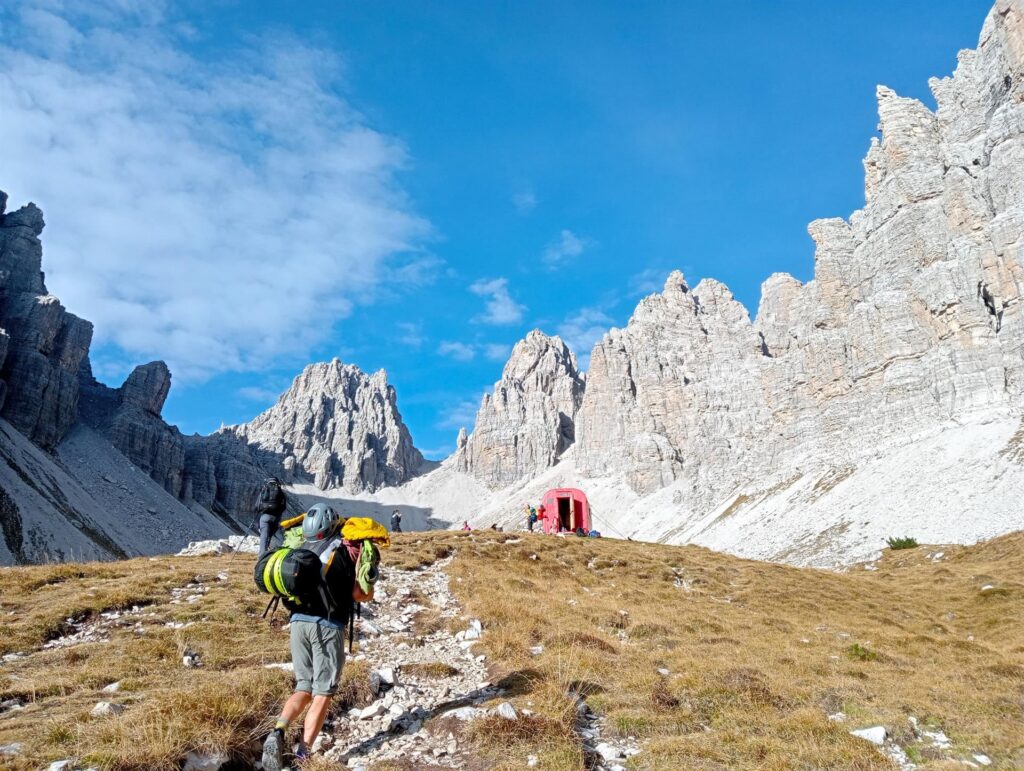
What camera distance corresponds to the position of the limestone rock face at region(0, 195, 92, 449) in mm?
119562

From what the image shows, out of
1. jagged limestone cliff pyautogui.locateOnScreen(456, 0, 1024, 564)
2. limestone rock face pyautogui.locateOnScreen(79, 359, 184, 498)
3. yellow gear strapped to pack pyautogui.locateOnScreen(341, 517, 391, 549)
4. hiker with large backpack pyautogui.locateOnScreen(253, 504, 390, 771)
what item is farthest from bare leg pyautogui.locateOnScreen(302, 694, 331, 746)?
limestone rock face pyautogui.locateOnScreen(79, 359, 184, 498)

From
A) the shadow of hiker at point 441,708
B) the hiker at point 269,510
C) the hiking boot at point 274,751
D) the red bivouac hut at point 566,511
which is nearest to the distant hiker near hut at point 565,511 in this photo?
the red bivouac hut at point 566,511

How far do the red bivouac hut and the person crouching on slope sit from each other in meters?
41.5

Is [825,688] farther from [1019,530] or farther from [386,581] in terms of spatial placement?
[1019,530]

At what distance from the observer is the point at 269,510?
10500 mm

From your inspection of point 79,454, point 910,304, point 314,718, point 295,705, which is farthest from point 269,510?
point 79,454

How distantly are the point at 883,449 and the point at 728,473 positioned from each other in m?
45.9

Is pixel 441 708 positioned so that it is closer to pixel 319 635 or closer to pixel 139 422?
pixel 319 635

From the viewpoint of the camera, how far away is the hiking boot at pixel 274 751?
22.2ft

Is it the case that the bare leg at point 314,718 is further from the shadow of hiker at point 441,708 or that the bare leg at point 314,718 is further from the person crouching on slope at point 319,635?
the shadow of hiker at point 441,708

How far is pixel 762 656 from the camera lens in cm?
1420

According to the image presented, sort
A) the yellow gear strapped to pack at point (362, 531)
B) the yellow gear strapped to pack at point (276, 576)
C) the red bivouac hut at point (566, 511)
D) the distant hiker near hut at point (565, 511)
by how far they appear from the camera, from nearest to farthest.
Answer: the yellow gear strapped to pack at point (276, 576), the yellow gear strapped to pack at point (362, 531), the distant hiker near hut at point (565, 511), the red bivouac hut at point (566, 511)

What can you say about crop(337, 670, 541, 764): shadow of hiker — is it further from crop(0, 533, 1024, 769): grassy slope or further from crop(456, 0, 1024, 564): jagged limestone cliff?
crop(456, 0, 1024, 564): jagged limestone cliff

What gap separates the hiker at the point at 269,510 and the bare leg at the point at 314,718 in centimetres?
309
